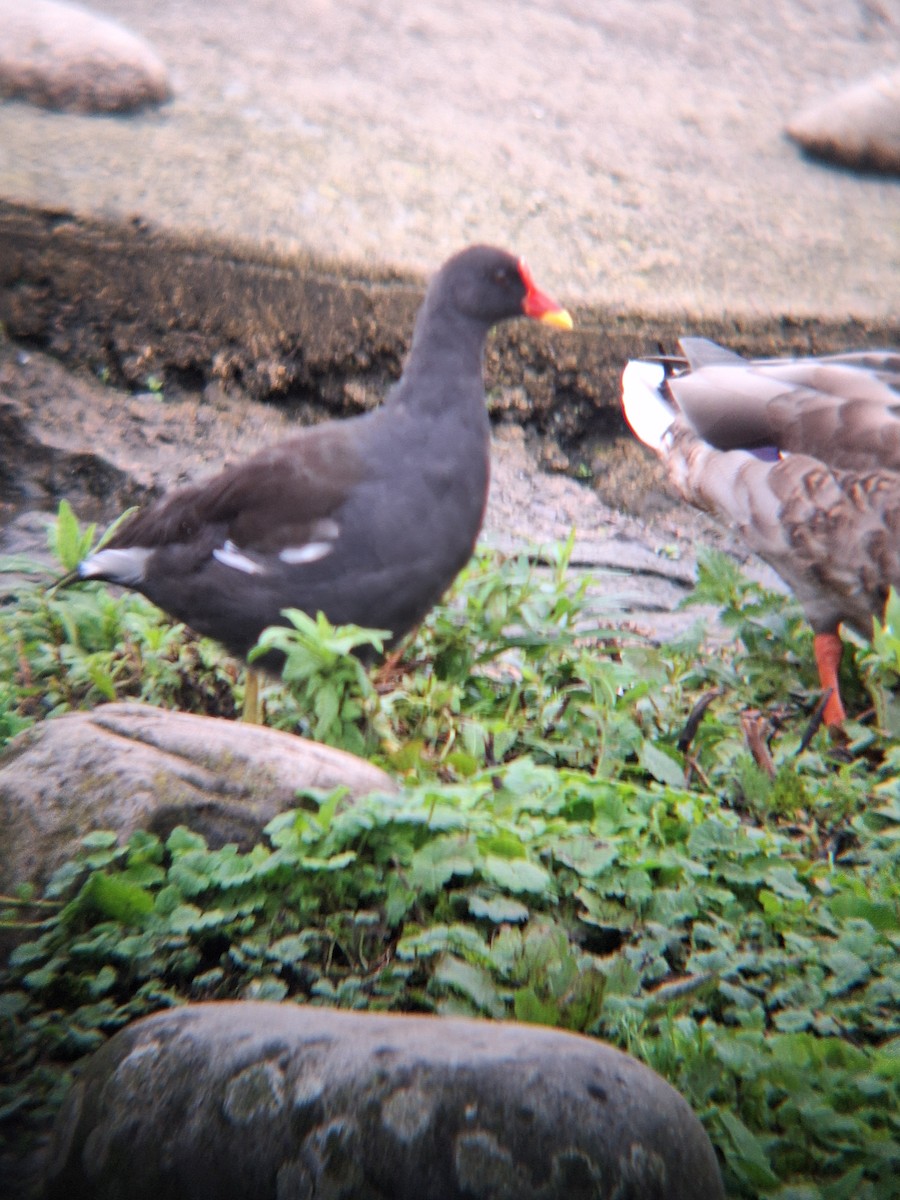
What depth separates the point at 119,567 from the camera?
3469mm

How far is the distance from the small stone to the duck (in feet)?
8.17

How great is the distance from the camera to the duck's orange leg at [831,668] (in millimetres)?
3656

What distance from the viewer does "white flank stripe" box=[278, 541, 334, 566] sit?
3229 millimetres

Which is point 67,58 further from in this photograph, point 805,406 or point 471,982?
point 471,982

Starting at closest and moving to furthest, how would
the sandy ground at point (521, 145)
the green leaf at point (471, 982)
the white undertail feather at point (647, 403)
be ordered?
the green leaf at point (471, 982), the white undertail feather at point (647, 403), the sandy ground at point (521, 145)

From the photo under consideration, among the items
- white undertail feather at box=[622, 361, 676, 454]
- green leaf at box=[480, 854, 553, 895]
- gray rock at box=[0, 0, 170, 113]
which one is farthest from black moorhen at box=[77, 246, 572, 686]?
gray rock at box=[0, 0, 170, 113]

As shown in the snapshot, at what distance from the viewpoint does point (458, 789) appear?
2506mm

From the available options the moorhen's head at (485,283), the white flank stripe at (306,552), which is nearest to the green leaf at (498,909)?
the white flank stripe at (306,552)

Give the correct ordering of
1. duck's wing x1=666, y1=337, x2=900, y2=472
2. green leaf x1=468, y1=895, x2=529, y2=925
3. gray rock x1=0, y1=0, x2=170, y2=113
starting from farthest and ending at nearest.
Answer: gray rock x1=0, y1=0, x2=170, y2=113, duck's wing x1=666, y1=337, x2=900, y2=472, green leaf x1=468, y1=895, x2=529, y2=925

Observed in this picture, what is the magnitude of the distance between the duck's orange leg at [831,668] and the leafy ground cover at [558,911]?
25cm

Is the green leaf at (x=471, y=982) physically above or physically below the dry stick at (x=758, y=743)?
above

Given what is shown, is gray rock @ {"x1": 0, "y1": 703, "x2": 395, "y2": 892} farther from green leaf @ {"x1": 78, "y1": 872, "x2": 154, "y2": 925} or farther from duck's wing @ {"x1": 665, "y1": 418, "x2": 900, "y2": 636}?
duck's wing @ {"x1": 665, "y1": 418, "x2": 900, "y2": 636}

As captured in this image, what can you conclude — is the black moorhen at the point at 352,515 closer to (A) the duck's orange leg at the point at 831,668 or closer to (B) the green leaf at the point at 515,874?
(B) the green leaf at the point at 515,874

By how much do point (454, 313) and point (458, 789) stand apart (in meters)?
1.65
